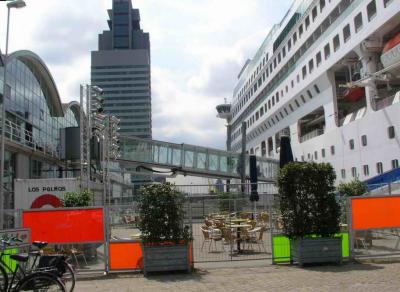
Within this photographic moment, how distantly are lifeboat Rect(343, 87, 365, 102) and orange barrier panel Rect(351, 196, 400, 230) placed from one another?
27.1 meters

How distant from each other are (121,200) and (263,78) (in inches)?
1753

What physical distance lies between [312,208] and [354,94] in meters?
30.0

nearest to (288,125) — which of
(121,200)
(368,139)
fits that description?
(368,139)

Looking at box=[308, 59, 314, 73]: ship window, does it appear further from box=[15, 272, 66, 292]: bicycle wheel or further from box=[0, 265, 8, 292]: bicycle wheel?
box=[15, 272, 66, 292]: bicycle wheel

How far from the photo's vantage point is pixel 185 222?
1184cm

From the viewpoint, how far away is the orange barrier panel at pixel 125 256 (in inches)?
452

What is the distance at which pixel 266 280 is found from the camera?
9.67 metres

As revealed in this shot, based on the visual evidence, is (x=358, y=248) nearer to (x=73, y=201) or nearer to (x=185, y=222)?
(x=185, y=222)

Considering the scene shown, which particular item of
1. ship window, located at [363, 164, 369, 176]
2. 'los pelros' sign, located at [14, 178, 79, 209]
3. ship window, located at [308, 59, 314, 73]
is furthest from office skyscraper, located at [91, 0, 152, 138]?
'los pelros' sign, located at [14, 178, 79, 209]

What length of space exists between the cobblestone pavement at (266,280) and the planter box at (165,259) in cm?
18

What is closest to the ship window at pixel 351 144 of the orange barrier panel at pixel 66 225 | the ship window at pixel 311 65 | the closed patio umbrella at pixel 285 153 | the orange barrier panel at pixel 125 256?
the ship window at pixel 311 65

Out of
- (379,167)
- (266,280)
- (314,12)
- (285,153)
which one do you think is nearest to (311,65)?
(314,12)

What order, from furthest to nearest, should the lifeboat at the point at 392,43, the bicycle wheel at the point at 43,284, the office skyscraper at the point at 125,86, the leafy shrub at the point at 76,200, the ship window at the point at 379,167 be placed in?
the office skyscraper at the point at 125,86
the ship window at the point at 379,167
the lifeboat at the point at 392,43
the leafy shrub at the point at 76,200
the bicycle wheel at the point at 43,284

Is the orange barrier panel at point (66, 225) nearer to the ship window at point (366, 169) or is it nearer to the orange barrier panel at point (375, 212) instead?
the orange barrier panel at point (375, 212)
